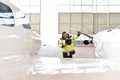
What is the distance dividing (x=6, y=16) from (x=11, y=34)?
0.37 m

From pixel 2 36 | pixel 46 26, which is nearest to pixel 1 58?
pixel 2 36

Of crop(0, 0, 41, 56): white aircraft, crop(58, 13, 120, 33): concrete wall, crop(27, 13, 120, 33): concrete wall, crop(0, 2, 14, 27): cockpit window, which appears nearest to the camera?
crop(0, 0, 41, 56): white aircraft

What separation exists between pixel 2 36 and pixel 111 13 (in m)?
31.9

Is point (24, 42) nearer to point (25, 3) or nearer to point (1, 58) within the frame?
point (1, 58)

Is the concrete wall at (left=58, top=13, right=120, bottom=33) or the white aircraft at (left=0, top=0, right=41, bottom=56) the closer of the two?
the white aircraft at (left=0, top=0, right=41, bottom=56)

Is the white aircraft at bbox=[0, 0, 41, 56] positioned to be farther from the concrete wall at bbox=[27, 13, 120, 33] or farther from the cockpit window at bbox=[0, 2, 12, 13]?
the concrete wall at bbox=[27, 13, 120, 33]

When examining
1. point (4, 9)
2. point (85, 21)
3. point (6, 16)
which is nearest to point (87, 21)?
point (85, 21)

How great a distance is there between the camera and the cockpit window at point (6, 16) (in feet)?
13.0

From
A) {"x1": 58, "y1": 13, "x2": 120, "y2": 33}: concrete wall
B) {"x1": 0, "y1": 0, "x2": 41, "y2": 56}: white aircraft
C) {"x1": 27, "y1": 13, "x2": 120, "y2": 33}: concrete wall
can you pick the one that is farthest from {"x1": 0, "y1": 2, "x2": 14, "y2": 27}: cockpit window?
{"x1": 58, "y1": 13, "x2": 120, "y2": 33}: concrete wall

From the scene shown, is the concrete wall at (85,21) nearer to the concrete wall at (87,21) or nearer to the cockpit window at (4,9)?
the concrete wall at (87,21)

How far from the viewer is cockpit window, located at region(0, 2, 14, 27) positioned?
3.97 metres

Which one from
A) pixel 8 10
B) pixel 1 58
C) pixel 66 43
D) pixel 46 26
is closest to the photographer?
pixel 1 58

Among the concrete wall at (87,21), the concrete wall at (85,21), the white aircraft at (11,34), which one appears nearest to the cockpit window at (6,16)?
the white aircraft at (11,34)

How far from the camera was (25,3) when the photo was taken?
31375 millimetres
